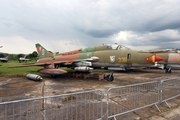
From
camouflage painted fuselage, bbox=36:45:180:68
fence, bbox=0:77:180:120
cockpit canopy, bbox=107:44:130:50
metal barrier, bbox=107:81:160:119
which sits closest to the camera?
fence, bbox=0:77:180:120

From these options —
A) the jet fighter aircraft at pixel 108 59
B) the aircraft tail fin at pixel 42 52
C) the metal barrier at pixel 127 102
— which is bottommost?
the metal barrier at pixel 127 102

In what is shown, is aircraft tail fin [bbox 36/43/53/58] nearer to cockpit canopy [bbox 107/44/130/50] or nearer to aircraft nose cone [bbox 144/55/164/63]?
cockpit canopy [bbox 107/44/130/50]

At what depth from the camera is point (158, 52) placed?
16.2 meters

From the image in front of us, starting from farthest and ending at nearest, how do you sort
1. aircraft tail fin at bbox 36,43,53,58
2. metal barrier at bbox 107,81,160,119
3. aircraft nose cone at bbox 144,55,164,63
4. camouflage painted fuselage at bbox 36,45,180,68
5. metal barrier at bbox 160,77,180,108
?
1. aircraft tail fin at bbox 36,43,53,58
2. camouflage painted fuselage at bbox 36,45,180,68
3. aircraft nose cone at bbox 144,55,164,63
4. metal barrier at bbox 160,77,180,108
5. metal barrier at bbox 107,81,160,119

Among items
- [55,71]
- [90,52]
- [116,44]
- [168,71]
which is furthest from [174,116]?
[168,71]

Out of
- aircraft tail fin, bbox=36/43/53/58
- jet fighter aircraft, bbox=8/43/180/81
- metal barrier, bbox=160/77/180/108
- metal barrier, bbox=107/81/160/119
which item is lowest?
metal barrier, bbox=160/77/180/108

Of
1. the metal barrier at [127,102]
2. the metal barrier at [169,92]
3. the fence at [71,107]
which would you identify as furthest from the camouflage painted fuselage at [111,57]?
the fence at [71,107]

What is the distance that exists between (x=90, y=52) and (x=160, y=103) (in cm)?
737

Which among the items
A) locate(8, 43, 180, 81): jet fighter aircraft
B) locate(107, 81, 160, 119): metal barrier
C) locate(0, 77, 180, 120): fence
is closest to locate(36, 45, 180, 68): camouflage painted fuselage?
locate(8, 43, 180, 81): jet fighter aircraft

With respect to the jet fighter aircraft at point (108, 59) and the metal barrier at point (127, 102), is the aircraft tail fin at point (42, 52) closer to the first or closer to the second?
the jet fighter aircraft at point (108, 59)

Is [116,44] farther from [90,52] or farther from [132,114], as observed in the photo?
[132,114]

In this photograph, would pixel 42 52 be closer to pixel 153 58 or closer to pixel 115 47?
pixel 115 47

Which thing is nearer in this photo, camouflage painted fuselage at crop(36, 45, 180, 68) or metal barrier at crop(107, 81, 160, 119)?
metal barrier at crop(107, 81, 160, 119)

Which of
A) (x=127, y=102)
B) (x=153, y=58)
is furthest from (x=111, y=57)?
(x=127, y=102)
